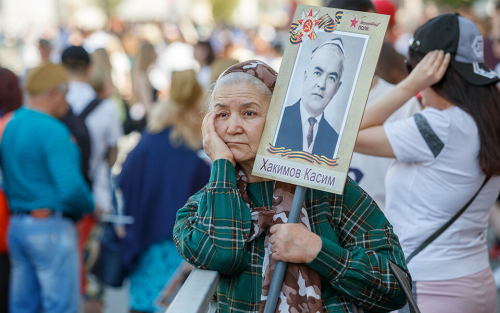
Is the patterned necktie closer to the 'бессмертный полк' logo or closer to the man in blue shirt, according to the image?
the 'бессмертный полк' logo

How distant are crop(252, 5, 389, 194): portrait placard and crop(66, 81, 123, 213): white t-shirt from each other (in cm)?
375

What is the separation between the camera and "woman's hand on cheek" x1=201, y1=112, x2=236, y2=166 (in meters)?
1.82

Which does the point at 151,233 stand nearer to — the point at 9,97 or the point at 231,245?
the point at 9,97

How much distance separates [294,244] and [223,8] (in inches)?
1774

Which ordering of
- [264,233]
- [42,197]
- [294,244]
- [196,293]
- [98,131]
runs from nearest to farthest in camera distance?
[196,293] → [294,244] → [264,233] → [42,197] → [98,131]

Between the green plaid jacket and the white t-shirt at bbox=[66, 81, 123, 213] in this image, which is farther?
the white t-shirt at bbox=[66, 81, 123, 213]

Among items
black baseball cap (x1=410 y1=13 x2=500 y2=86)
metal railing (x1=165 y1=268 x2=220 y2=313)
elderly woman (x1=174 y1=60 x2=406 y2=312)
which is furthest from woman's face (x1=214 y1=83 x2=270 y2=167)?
black baseball cap (x1=410 y1=13 x2=500 y2=86)

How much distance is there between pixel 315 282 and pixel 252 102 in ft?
1.98

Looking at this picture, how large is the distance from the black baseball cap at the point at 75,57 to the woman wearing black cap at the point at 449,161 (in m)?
4.05

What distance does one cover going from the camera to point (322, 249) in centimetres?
171

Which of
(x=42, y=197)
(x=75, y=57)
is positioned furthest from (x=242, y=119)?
(x=75, y=57)

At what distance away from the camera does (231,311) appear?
174cm

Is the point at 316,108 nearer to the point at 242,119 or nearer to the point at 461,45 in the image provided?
the point at 242,119

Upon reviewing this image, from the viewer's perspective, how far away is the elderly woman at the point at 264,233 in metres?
1.71
